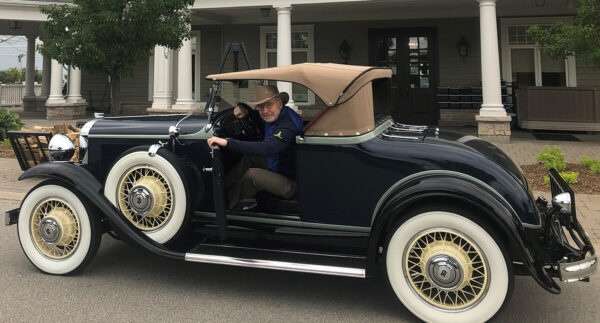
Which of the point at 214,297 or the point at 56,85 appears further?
the point at 56,85

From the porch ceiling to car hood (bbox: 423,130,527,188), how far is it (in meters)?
9.95

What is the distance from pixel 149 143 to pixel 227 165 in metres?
0.71

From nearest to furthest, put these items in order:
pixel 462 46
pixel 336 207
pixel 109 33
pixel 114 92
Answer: pixel 336 207, pixel 109 33, pixel 114 92, pixel 462 46

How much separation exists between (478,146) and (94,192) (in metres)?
3.13

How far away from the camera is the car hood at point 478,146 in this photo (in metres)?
3.16

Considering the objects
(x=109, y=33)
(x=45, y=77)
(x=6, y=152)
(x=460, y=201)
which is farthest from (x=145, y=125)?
(x=45, y=77)

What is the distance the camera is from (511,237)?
8.79 ft

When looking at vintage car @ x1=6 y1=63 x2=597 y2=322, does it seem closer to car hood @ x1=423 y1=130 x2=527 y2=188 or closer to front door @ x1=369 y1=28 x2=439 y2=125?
car hood @ x1=423 y1=130 x2=527 y2=188

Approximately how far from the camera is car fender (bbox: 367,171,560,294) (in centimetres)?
268

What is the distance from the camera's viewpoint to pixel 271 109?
363cm

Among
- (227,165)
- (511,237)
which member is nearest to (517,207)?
(511,237)

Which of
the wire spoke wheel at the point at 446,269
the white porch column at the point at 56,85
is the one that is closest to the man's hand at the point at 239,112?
the wire spoke wheel at the point at 446,269

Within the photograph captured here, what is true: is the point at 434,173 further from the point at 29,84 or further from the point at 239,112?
the point at 29,84

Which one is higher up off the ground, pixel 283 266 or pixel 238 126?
pixel 238 126
